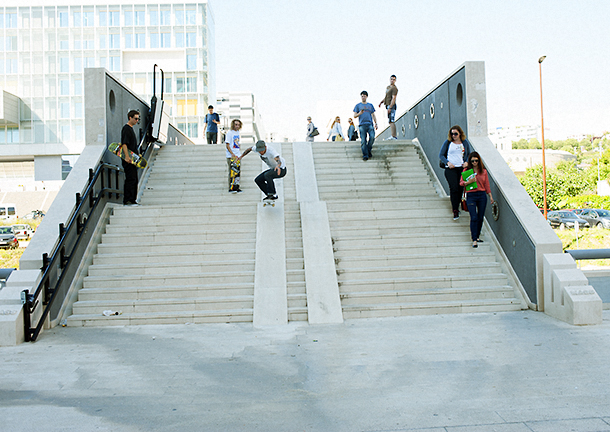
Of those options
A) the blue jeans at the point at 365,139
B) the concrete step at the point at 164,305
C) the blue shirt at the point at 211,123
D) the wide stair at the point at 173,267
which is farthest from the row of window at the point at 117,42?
the concrete step at the point at 164,305

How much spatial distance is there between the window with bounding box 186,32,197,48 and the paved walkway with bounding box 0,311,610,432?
55.0 m

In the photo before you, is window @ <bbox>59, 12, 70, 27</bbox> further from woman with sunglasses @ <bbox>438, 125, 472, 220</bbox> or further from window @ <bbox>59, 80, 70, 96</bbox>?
woman with sunglasses @ <bbox>438, 125, 472, 220</bbox>

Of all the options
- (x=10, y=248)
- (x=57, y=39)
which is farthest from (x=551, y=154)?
(x=10, y=248)

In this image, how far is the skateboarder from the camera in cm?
1012

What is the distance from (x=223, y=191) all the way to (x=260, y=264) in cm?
385

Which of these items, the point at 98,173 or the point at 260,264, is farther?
the point at 98,173

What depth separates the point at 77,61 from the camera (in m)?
55.0

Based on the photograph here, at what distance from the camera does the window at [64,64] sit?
54.4m

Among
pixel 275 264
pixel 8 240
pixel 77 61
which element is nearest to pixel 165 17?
pixel 77 61

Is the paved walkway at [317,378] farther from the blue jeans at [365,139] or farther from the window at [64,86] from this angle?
the window at [64,86]

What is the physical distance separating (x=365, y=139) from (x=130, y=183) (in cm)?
554

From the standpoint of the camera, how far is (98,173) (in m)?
8.34

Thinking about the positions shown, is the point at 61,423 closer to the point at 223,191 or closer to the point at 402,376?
the point at 402,376

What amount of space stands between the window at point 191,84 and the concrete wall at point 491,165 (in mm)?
46273
